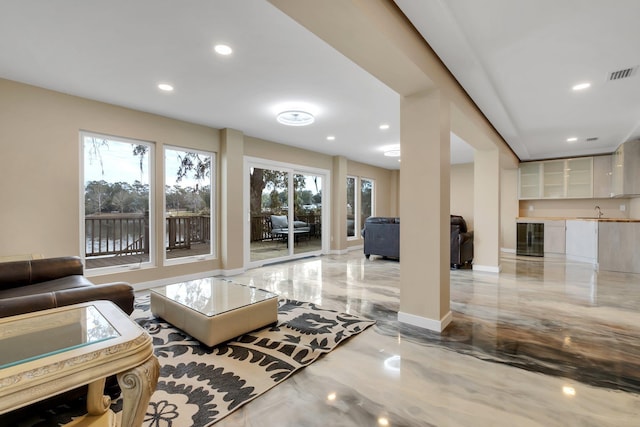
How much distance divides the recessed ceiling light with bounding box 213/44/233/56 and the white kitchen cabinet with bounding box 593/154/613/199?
329 inches

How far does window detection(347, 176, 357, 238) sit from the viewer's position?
8.18 metres

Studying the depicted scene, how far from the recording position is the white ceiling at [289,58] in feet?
6.63

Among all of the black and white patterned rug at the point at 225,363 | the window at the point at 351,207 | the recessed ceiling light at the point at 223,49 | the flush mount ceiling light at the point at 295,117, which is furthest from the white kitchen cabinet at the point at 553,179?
the recessed ceiling light at the point at 223,49

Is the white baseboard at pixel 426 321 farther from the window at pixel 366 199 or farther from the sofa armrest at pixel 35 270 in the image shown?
the window at pixel 366 199

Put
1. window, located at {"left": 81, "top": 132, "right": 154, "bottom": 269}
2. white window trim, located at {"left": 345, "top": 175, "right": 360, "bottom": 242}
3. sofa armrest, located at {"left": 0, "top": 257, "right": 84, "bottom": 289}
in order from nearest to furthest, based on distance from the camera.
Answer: sofa armrest, located at {"left": 0, "top": 257, "right": 84, "bottom": 289} < window, located at {"left": 81, "top": 132, "right": 154, "bottom": 269} < white window trim, located at {"left": 345, "top": 175, "right": 360, "bottom": 242}

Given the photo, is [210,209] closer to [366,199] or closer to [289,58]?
[289,58]

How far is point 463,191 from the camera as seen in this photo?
28.3 ft

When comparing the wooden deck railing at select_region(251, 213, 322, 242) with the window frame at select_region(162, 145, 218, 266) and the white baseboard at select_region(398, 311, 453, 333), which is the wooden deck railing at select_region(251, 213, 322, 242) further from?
the white baseboard at select_region(398, 311, 453, 333)

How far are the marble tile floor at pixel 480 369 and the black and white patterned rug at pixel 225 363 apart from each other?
12 cm

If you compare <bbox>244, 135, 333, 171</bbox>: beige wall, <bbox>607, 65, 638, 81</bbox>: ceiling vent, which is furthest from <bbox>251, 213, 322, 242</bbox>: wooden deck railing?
<bbox>607, 65, 638, 81</bbox>: ceiling vent

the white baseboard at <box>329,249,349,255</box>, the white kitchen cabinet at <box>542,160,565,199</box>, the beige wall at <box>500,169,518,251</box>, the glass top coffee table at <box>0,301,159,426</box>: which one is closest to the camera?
the glass top coffee table at <box>0,301,159,426</box>

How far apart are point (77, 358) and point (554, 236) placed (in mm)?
8574

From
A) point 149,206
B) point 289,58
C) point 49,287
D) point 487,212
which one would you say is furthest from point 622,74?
point 149,206

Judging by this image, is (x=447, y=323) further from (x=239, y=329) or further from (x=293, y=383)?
(x=239, y=329)
